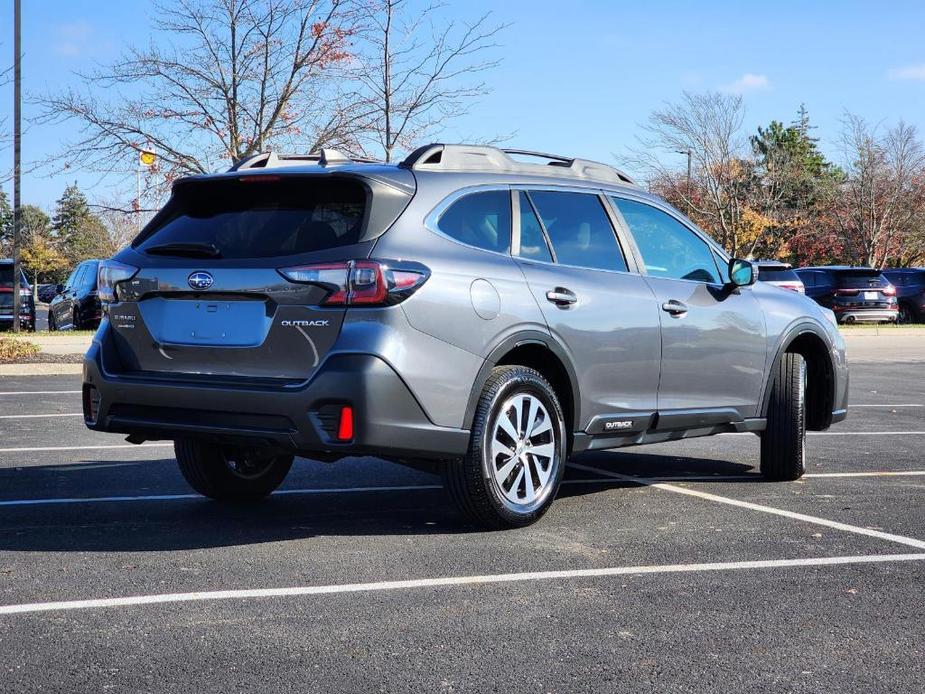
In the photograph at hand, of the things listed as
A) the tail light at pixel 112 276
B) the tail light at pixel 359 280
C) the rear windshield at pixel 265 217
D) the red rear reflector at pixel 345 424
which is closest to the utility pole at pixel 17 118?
the tail light at pixel 112 276

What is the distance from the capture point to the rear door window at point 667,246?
23.1ft

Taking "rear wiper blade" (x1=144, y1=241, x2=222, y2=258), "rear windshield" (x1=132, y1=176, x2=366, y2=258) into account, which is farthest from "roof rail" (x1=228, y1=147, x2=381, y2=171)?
"rear wiper blade" (x1=144, y1=241, x2=222, y2=258)

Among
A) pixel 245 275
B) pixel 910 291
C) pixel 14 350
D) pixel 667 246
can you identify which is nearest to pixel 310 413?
pixel 245 275

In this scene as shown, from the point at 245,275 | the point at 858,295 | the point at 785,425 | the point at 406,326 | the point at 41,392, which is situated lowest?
the point at 41,392

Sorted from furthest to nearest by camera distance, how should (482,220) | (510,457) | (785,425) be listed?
(785,425) → (482,220) → (510,457)

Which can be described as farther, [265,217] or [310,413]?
[265,217]

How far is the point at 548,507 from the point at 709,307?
180 centimetres

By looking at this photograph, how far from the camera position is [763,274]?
25.7 metres

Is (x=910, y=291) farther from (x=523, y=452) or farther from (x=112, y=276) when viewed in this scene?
(x=112, y=276)

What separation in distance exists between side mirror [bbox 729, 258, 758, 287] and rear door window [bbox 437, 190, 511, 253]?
1.81 metres

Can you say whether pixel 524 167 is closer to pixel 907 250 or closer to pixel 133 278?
pixel 133 278

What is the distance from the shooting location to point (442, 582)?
16.3ft

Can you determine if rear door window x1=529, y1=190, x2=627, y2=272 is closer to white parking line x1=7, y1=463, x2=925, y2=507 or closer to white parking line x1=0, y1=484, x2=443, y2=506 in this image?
white parking line x1=7, y1=463, x2=925, y2=507

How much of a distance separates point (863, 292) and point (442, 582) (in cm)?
2815
